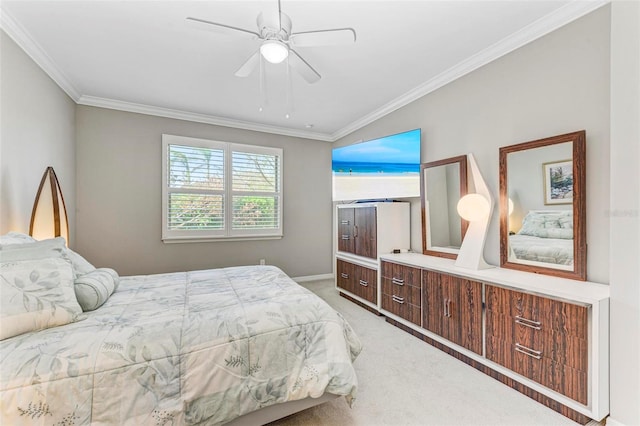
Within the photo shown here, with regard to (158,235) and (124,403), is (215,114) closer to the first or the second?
(158,235)

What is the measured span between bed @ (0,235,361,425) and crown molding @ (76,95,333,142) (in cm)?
267

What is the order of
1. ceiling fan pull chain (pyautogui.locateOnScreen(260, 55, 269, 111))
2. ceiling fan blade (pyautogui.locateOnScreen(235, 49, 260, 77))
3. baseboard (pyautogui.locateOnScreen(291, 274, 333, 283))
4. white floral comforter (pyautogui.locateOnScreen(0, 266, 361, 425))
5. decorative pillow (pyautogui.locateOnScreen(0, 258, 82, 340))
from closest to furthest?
white floral comforter (pyautogui.locateOnScreen(0, 266, 361, 425)), decorative pillow (pyautogui.locateOnScreen(0, 258, 82, 340)), ceiling fan blade (pyautogui.locateOnScreen(235, 49, 260, 77)), ceiling fan pull chain (pyautogui.locateOnScreen(260, 55, 269, 111)), baseboard (pyautogui.locateOnScreen(291, 274, 333, 283))

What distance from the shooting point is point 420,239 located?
3.22 metres

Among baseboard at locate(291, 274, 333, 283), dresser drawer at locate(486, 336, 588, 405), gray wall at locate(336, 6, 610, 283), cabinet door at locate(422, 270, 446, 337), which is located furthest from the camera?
baseboard at locate(291, 274, 333, 283)

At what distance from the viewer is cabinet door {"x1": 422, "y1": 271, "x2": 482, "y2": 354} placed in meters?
2.12

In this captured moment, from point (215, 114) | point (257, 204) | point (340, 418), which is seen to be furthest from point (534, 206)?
point (215, 114)

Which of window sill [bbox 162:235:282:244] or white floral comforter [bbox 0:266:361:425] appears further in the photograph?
window sill [bbox 162:235:282:244]

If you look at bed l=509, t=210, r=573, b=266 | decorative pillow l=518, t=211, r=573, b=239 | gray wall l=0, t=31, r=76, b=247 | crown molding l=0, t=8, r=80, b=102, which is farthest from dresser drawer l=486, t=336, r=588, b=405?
crown molding l=0, t=8, r=80, b=102

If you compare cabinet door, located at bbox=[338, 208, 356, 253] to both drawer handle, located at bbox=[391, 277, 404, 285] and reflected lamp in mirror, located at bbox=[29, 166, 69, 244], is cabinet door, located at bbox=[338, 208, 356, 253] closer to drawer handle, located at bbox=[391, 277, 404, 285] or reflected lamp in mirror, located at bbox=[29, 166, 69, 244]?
drawer handle, located at bbox=[391, 277, 404, 285]

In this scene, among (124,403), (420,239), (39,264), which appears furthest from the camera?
(420,239)

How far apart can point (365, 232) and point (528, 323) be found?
1.96 meters

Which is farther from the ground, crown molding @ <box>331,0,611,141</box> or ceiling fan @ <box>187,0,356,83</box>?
crown molding @ <box>331,0,611,141</box>

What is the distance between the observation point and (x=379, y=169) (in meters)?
3.58

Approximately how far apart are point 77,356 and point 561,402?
→ 260 cm
